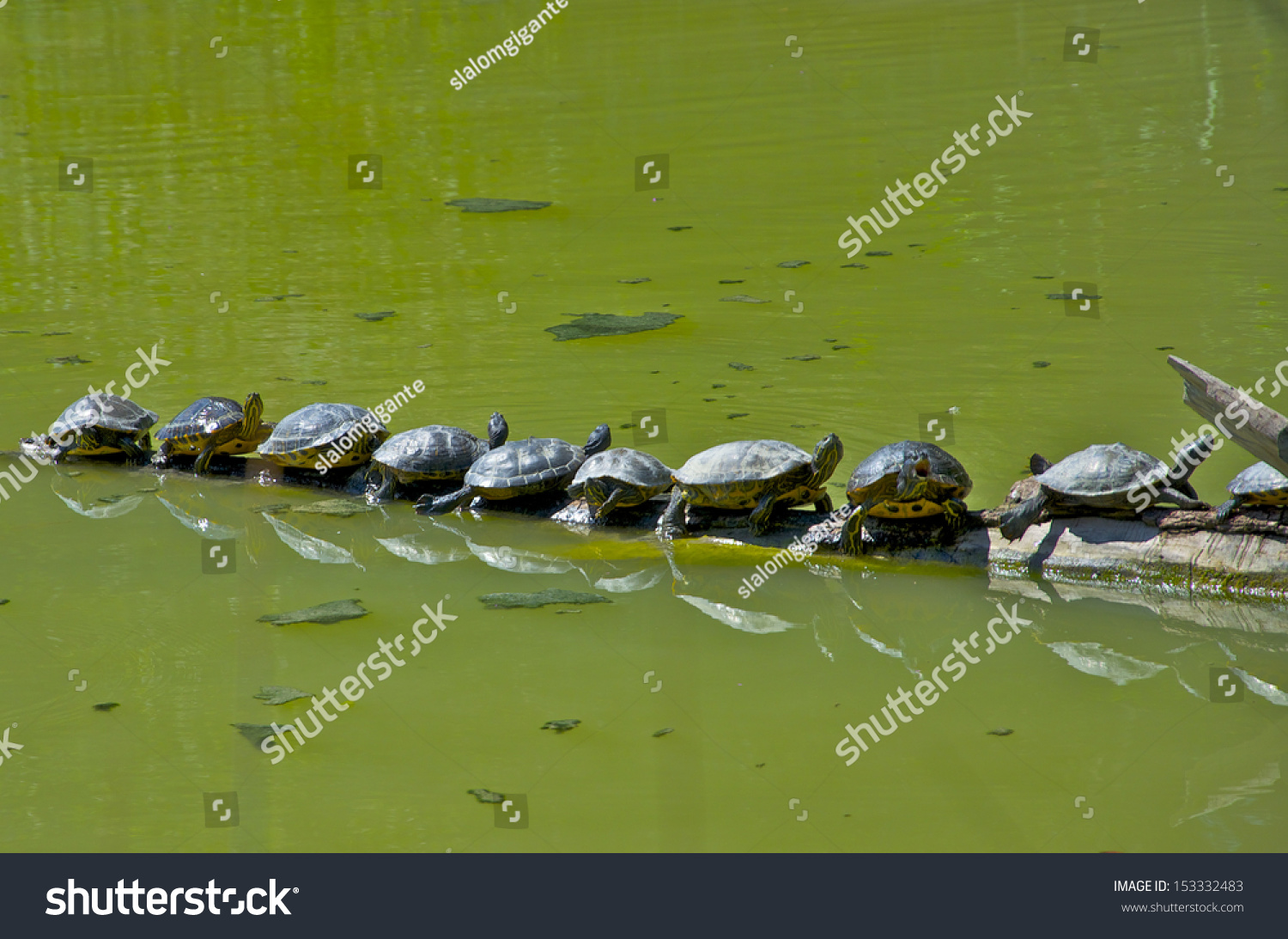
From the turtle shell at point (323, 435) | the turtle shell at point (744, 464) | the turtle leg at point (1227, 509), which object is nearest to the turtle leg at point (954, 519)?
the turtle shell at point (744, 464)

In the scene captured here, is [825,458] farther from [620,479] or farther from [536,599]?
[536,599]

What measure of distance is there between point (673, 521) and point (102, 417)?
3512 millimetres

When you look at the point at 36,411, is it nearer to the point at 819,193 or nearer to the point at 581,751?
the point at 581,751

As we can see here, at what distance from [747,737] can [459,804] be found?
3.22 ft

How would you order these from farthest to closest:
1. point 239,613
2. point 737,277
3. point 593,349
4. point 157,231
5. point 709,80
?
1. point 709,80
2. point 157,231
3. point 737,277
4. point 593,349
5. point 239,613

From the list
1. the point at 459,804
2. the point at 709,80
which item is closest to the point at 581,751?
the point at 459,804

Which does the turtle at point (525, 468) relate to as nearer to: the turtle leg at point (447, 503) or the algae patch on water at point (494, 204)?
the turtle leg at point (447, 503)

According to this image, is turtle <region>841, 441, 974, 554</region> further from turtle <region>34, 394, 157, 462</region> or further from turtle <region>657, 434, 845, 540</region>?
turtle <region>34, 394, 157, 462</region>

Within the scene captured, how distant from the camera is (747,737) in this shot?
4.10 meters

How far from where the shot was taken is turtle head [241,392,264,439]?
6.77 m

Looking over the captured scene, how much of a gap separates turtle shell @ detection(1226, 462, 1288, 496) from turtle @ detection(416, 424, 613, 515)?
9.67ft

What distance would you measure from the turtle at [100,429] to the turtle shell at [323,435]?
100cm

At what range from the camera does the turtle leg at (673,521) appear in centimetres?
573

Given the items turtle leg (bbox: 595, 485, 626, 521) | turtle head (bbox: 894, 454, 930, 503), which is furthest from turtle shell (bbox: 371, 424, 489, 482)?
turtle head (bbox: 894, 454, 930, 503)
